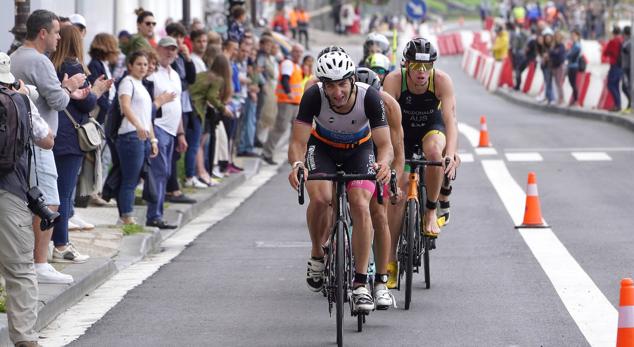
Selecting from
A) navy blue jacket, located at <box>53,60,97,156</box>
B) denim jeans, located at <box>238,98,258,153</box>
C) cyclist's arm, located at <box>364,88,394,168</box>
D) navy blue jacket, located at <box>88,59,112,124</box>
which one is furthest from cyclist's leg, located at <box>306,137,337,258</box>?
denim jeans, located at <box>238,98,258,153</box>

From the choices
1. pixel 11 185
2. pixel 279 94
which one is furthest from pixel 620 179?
pixel 11 185

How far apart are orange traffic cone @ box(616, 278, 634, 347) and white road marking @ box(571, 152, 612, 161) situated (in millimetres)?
16618

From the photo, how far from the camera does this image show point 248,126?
24312 millimetres

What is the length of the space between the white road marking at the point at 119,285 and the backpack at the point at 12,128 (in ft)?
4.19

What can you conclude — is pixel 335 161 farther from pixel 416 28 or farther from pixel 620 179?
pixel 416 28

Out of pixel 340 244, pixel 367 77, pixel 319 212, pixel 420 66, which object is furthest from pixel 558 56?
pixel 340 244

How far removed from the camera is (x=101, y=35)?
46.6 ft

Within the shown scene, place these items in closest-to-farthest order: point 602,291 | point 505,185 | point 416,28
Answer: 1. point 602,291
2. point 505,185
3. point 416,28

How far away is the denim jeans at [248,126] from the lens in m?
23.9

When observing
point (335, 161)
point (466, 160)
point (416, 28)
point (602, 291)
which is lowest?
point (416, 28)

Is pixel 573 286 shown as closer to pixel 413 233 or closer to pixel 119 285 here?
pixel 413 233

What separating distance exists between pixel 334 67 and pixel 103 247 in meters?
4.57

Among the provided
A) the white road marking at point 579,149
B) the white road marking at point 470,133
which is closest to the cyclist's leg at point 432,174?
the white road marking at point 579,149

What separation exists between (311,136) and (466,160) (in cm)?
1501
